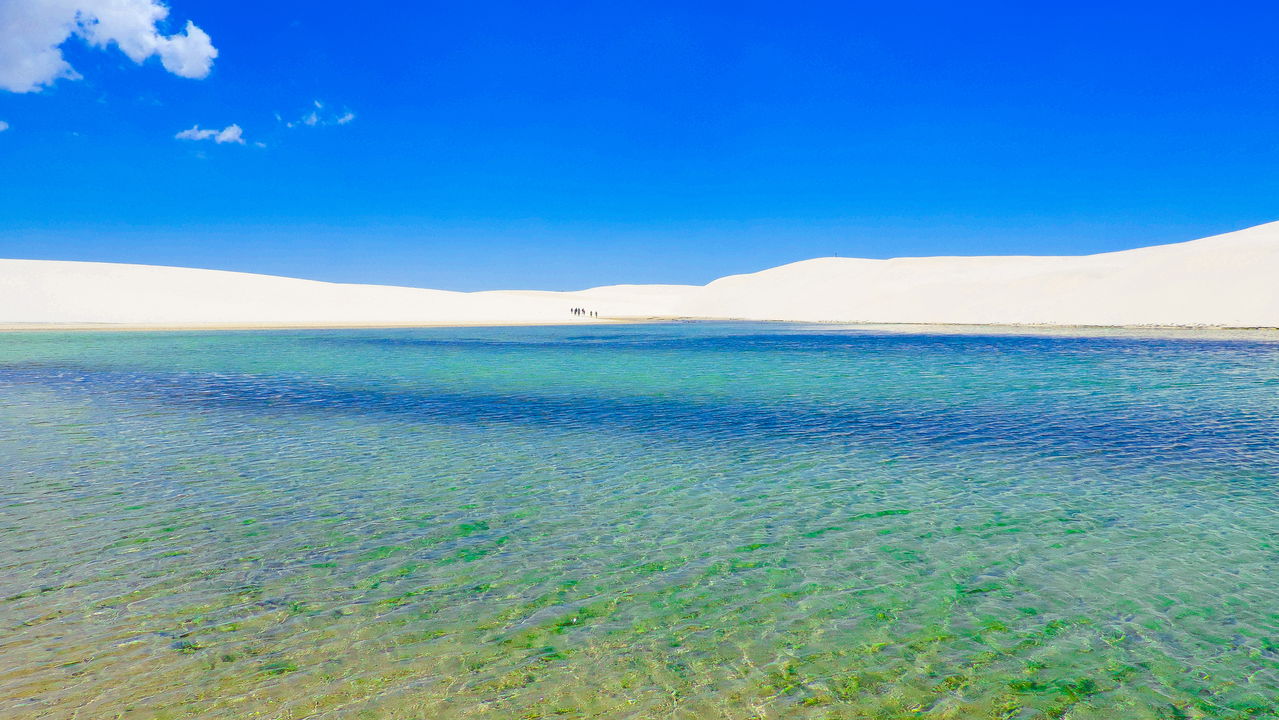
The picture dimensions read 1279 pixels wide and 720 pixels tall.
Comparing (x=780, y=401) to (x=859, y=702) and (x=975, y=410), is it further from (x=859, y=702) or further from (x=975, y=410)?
(x=859, y=702)

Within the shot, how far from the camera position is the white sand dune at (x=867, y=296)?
210 feet

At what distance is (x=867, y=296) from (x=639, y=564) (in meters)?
92.2

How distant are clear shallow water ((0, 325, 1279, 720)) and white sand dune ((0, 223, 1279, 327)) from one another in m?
57.6

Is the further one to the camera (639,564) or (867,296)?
(867,296)

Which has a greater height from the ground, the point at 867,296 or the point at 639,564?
the point at 867,296

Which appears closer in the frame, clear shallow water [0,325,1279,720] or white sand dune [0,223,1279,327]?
clear shallow water [0,325,1279,720]

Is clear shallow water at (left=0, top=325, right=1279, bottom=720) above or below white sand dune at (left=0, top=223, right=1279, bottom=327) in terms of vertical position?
below

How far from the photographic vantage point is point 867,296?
3718 inches

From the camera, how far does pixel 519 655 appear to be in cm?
494

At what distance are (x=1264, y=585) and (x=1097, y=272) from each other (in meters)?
82.7

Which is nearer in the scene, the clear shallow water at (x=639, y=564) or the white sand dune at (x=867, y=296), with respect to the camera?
the clear shallow water at (x=639, y=564)

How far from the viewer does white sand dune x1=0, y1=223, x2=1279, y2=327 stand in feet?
210

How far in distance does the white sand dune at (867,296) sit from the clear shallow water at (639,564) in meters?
57.6

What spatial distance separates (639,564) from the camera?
6613 mm
